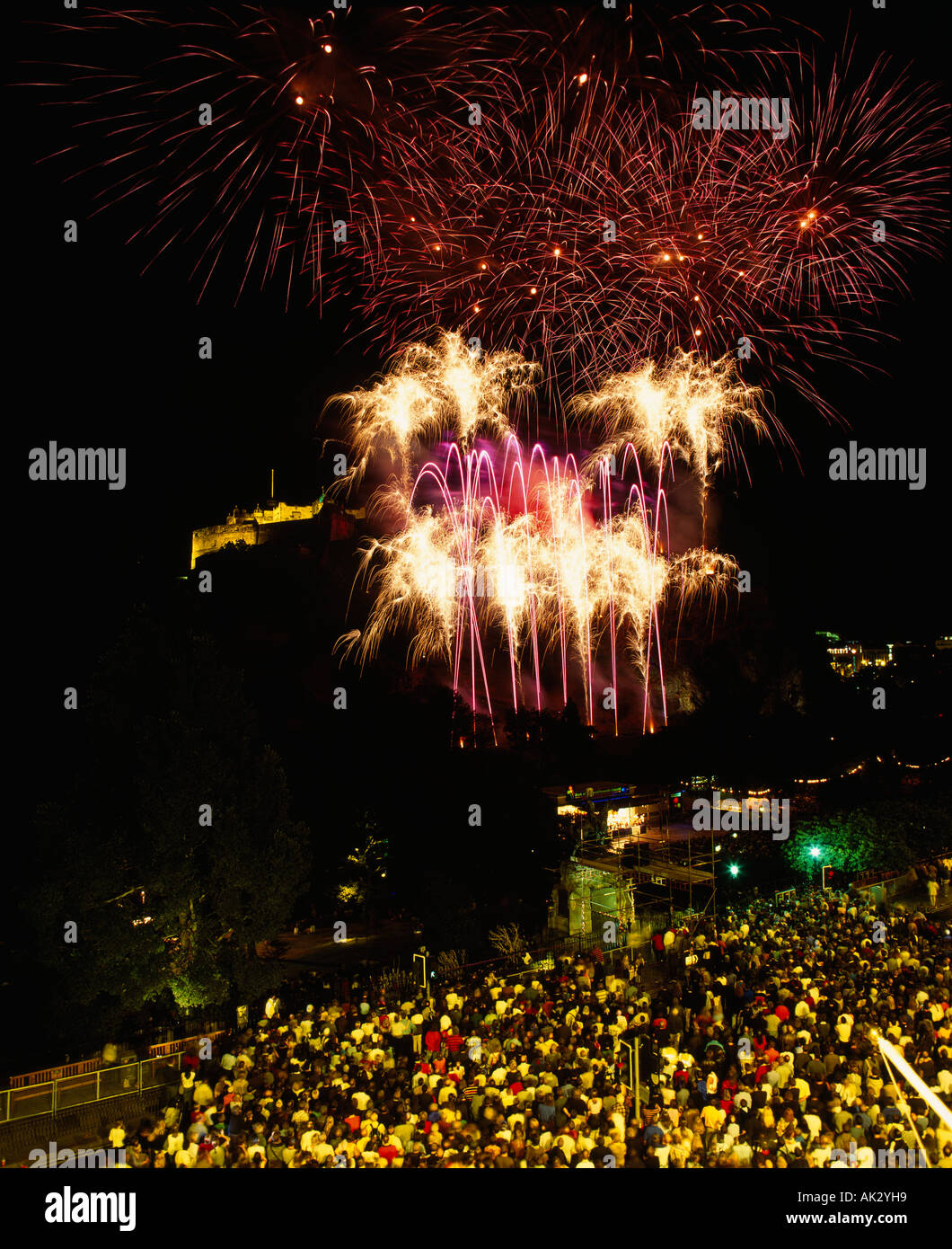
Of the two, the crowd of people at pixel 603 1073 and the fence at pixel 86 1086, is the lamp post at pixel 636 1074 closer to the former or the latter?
the crowd of people at pixel 603 1073

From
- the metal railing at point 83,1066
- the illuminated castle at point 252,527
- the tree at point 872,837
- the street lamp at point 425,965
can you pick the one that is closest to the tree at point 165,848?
the metal railing at point 83,1066

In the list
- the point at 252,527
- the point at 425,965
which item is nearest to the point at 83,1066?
the point at 425,965

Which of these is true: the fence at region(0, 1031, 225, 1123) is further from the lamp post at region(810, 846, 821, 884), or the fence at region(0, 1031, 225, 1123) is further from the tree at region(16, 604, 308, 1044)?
the lamp post at region(810, 846, 821, 884)

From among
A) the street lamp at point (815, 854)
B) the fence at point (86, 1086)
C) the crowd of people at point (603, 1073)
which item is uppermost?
the street lamp at point (815, 854)
